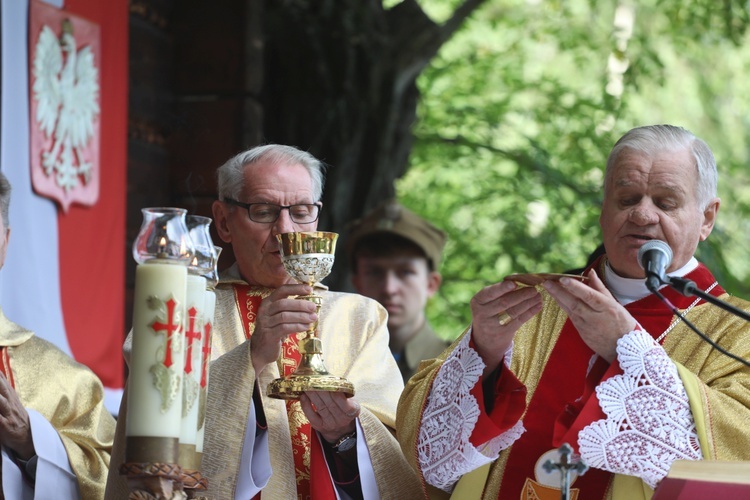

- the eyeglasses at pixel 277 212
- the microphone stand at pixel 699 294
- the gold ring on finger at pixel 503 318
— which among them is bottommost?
the gold ring on finger at pixel 503 318

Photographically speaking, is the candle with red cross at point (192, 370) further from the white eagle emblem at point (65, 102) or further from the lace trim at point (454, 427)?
the white eagle emblem at point (65, 102)

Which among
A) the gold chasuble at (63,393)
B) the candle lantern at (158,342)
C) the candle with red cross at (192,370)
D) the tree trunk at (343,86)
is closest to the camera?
the candle lantern at (158,342)

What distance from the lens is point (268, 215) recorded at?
173 inches

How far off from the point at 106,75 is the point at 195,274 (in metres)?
3.50

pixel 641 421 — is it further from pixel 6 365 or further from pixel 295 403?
pixel 6 365

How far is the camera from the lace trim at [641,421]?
12.0ft

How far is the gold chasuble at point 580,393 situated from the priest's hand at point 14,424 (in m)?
1.17

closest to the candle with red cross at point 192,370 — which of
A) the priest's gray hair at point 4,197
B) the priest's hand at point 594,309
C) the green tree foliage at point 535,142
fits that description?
A: the priest's hand at point 594,309

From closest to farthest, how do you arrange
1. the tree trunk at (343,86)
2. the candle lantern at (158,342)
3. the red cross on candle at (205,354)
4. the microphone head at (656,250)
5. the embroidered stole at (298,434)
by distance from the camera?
the candle lantern at (158,342), the red cross on candle at (205,354), the microphone head at (656,250), the embroidered stole at (298,434), the tree trunk at (343,86)

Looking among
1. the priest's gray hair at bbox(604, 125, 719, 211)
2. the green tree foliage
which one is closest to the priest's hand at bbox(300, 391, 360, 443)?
the priest's gray hair at bbox(604, 125, 719, 211)

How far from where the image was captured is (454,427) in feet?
12.9

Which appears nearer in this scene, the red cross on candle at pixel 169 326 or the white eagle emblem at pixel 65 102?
the red cross on candle at pixel 169 326

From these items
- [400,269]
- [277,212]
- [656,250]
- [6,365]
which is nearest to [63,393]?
[6,365]

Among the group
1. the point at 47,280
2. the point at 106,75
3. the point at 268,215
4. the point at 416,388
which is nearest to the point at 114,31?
the point at 106,75
